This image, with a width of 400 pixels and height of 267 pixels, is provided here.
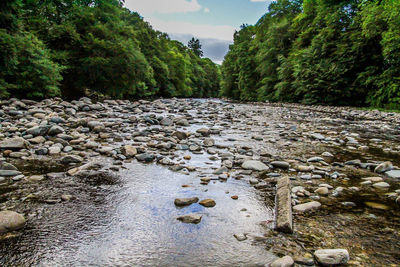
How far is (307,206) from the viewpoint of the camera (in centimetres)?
214

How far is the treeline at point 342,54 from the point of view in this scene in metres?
13.8

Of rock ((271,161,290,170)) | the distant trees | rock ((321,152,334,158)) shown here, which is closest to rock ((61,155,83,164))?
rock ((271,161,290,170))

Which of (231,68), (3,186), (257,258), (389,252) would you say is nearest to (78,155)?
(3,186)

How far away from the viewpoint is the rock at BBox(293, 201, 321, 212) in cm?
210

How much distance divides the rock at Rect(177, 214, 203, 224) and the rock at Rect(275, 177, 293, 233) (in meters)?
0.64

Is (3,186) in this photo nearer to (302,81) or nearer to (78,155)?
(78,155)

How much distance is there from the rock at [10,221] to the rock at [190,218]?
3.96 ft

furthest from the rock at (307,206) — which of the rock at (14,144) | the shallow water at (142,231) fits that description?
the rock at (14,144)

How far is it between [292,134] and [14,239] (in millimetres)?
5950

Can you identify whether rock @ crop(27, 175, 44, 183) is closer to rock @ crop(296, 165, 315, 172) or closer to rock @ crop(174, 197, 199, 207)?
rock @ crop(174, 197, 199, 207)

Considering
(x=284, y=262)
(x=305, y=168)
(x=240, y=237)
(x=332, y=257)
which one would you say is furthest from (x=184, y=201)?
(x=305, y=168)

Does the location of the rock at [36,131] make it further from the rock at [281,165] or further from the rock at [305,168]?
the rock at [305,168]

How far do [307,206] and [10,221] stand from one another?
2467 mm

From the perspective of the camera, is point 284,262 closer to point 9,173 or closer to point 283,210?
point 283,210
